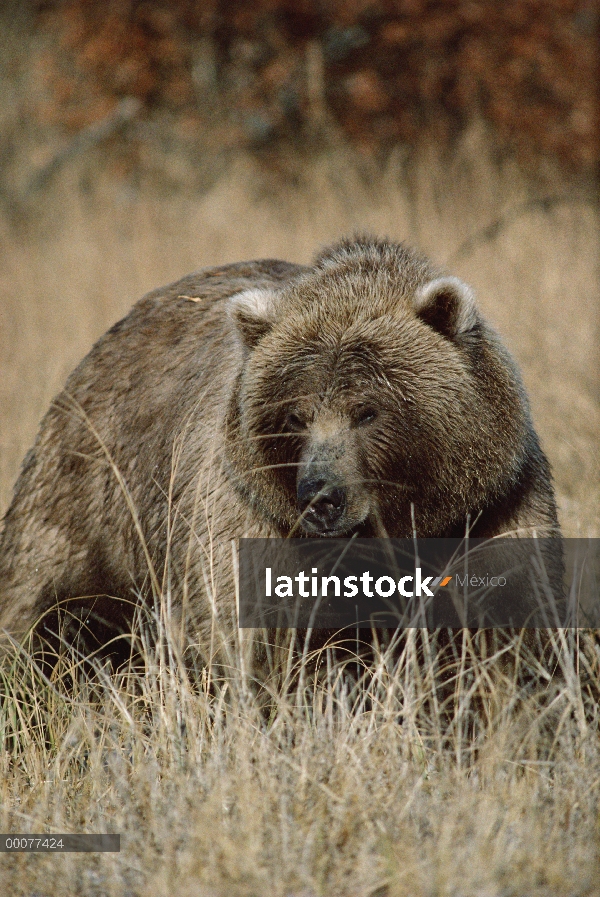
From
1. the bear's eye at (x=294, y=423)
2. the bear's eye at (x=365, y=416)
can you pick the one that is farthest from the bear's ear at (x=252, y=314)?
the bear's eye at (x=365, y=416)

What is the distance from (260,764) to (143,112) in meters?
10.9

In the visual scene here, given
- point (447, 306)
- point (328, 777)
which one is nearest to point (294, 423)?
point (447, 306)

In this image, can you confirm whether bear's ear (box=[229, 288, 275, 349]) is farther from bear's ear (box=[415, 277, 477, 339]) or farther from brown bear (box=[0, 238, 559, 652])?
bear's ear (box=[415, 277, 477, 339])

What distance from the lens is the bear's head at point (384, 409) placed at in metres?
3.62

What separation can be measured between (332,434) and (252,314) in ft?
1.93

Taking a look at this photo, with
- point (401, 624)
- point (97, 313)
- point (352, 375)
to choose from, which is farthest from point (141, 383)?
point (97, 313)

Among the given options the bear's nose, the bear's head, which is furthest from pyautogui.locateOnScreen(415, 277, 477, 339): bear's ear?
the bear's nose

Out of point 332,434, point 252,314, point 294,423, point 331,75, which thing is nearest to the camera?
point 332,434

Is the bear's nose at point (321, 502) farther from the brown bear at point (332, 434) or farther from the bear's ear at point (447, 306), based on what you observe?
the bear's ear at point (447, 306)

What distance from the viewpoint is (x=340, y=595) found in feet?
12.2

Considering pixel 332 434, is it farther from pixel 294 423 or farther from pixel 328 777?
pixel 328 777

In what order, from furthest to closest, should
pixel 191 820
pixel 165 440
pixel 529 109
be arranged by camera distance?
pixel 529 109, pixel 165 440, pixel 191 820

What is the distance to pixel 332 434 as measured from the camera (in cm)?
358

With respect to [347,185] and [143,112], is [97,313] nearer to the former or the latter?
[347,185]
